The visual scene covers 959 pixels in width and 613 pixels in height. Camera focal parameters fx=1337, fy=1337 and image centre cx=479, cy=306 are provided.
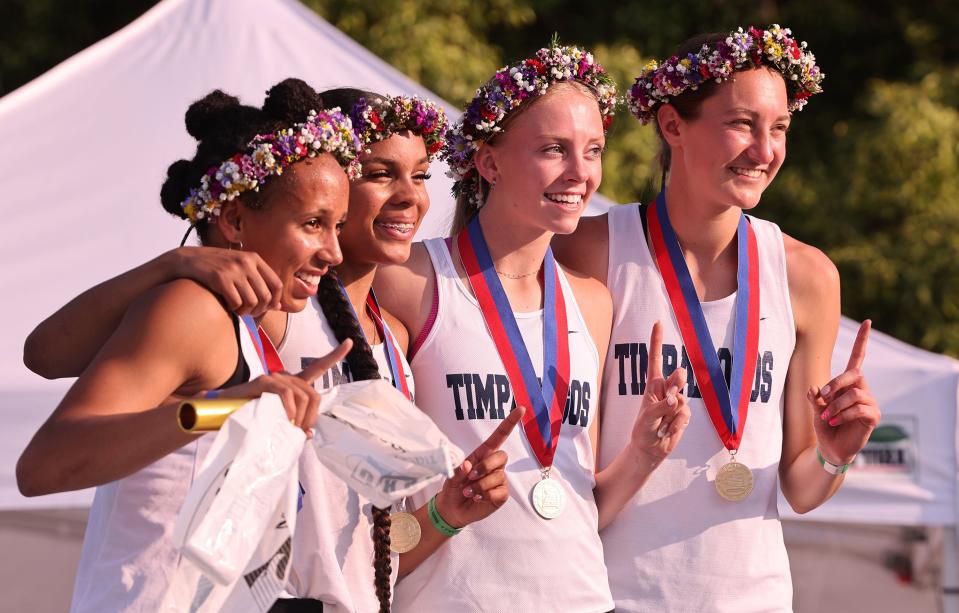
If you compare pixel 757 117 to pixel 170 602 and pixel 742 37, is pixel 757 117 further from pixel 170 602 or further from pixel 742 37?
pixel 170 602

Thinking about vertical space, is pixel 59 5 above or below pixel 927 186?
above

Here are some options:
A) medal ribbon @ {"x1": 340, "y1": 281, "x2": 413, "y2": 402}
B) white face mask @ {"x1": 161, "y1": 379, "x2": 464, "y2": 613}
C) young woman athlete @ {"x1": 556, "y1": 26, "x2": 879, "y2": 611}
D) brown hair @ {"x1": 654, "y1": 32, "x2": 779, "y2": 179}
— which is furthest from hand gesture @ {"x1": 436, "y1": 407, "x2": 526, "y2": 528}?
brown hair @ {"x1": 654, "y1": 32, "x2": 779, "y2": 179}

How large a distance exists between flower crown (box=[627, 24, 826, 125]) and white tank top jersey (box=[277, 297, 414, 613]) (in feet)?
4.53

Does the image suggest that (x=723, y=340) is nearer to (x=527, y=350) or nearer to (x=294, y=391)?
(x=527, y=350)

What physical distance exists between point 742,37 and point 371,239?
1345 mm

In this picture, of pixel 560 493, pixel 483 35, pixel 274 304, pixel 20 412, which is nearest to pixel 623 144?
pixel 483 35

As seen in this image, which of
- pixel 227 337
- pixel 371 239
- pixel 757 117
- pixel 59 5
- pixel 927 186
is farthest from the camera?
pixel 59 5

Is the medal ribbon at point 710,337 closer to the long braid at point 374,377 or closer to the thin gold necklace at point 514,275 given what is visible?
the thin gold necklace at point 514,275

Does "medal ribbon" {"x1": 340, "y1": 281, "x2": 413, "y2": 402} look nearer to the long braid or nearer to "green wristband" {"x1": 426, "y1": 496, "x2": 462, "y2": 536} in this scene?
the long braid

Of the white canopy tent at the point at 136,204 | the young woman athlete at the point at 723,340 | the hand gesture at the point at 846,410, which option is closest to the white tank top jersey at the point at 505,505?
the young woman athlete at the point at 723,340

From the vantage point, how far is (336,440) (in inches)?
109

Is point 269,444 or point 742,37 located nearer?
point 269,444

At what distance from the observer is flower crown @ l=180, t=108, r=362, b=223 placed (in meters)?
2.96

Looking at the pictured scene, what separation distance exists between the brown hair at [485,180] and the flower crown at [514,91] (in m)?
0.01
